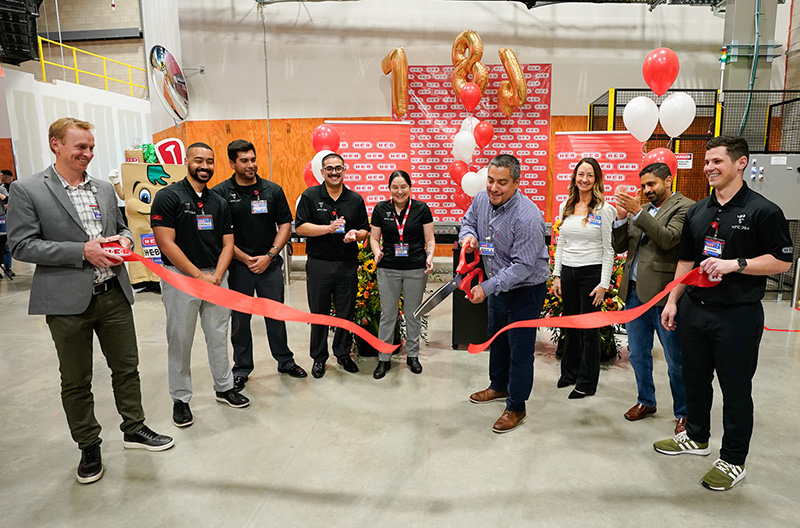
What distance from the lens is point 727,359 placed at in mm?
2303

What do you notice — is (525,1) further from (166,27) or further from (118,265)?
(118,265)

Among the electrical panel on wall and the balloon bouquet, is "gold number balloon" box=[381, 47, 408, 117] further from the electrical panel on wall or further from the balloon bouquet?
the electrical panel on wall

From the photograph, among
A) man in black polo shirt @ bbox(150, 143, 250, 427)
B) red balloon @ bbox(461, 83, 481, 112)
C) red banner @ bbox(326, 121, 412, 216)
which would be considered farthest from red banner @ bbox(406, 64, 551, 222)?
man in black polo shirt @ bbox(150, 143, 250, 427)

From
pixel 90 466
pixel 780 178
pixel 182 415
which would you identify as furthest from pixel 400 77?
pixel 90 466

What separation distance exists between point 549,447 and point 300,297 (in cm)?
440

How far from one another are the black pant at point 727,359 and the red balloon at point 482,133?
4.95 metres

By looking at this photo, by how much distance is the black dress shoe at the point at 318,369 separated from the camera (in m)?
3.86

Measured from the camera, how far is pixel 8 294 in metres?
6.93

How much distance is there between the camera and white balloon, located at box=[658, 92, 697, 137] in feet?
17.1

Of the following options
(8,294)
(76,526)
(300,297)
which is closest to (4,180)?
(8,294)

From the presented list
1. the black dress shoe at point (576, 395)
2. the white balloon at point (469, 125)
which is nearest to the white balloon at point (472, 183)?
the white balloon at point (469, 125)

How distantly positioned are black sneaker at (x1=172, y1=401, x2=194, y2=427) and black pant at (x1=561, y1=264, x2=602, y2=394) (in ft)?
8.62

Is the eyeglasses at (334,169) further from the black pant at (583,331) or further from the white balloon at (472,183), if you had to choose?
the white balloon at (472,183)

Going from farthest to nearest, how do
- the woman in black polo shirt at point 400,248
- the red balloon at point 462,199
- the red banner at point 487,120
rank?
the red banner at point 487,120, the red balloon at point 462,199, the woman in black polo shirt at point 400,248
